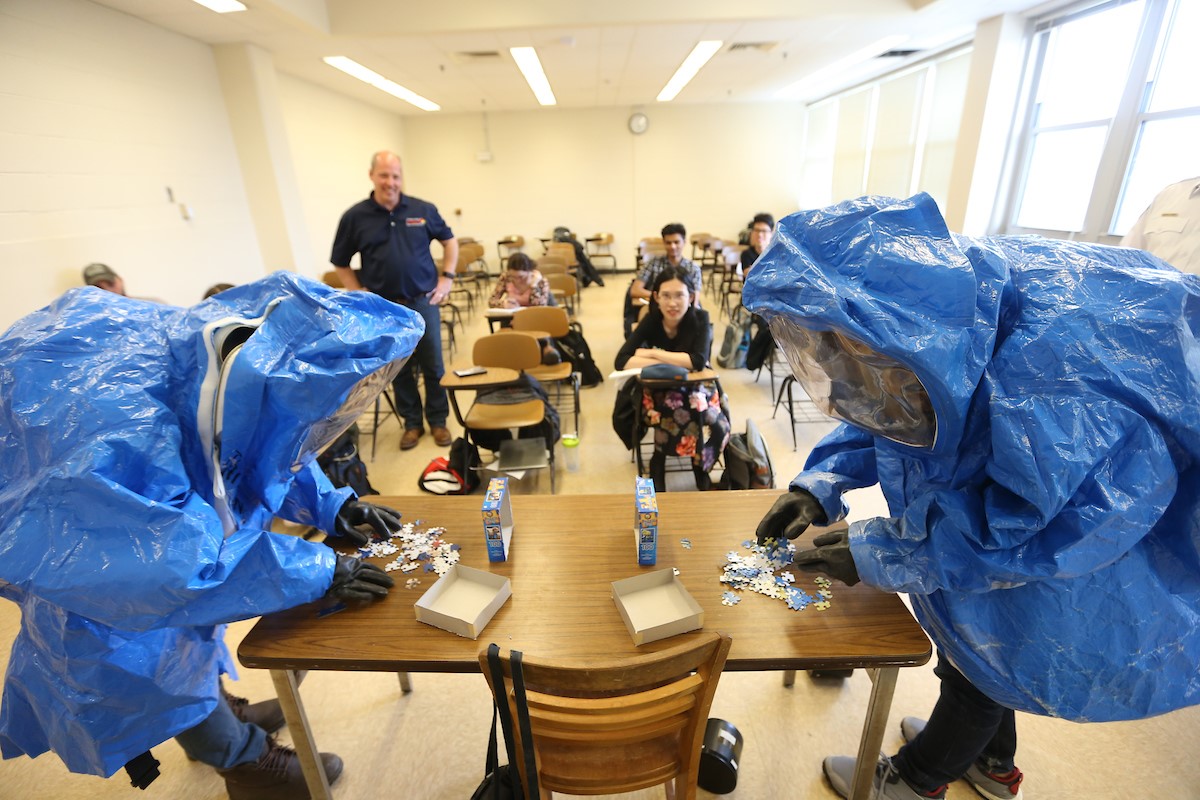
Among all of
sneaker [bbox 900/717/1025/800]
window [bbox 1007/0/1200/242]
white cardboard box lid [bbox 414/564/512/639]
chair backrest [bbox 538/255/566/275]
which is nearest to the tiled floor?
sneaker [bbox 900/717/1025/800]

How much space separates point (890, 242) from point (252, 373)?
3.79 feet

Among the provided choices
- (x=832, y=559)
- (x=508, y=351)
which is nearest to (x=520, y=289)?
(x=508, y=351)

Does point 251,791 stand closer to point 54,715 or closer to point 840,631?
point 54,715

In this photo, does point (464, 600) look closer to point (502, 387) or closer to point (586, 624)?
point (586, 624)

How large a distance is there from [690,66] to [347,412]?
7304 millimetres

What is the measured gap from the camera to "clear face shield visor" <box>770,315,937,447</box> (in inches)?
34.6

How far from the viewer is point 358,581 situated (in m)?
1.23

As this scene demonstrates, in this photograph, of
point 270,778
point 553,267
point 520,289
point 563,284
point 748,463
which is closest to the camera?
point 270,778

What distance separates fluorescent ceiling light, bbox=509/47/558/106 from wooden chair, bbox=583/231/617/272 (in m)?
2.56

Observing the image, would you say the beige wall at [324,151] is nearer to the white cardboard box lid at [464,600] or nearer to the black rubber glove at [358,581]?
the black rubber glove at [358,581]

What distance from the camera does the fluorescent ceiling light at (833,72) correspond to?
5.86 m

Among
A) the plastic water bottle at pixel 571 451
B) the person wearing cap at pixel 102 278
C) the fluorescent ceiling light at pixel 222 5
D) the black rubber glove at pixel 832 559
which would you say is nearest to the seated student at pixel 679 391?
the plastic water bottle at pixel 571 451

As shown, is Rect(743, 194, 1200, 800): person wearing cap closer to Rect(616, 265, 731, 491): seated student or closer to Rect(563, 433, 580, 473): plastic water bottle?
Rect(616, 265, 731, 491): seated student

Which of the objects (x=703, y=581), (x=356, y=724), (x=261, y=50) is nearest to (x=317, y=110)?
(x=261, y=50)
